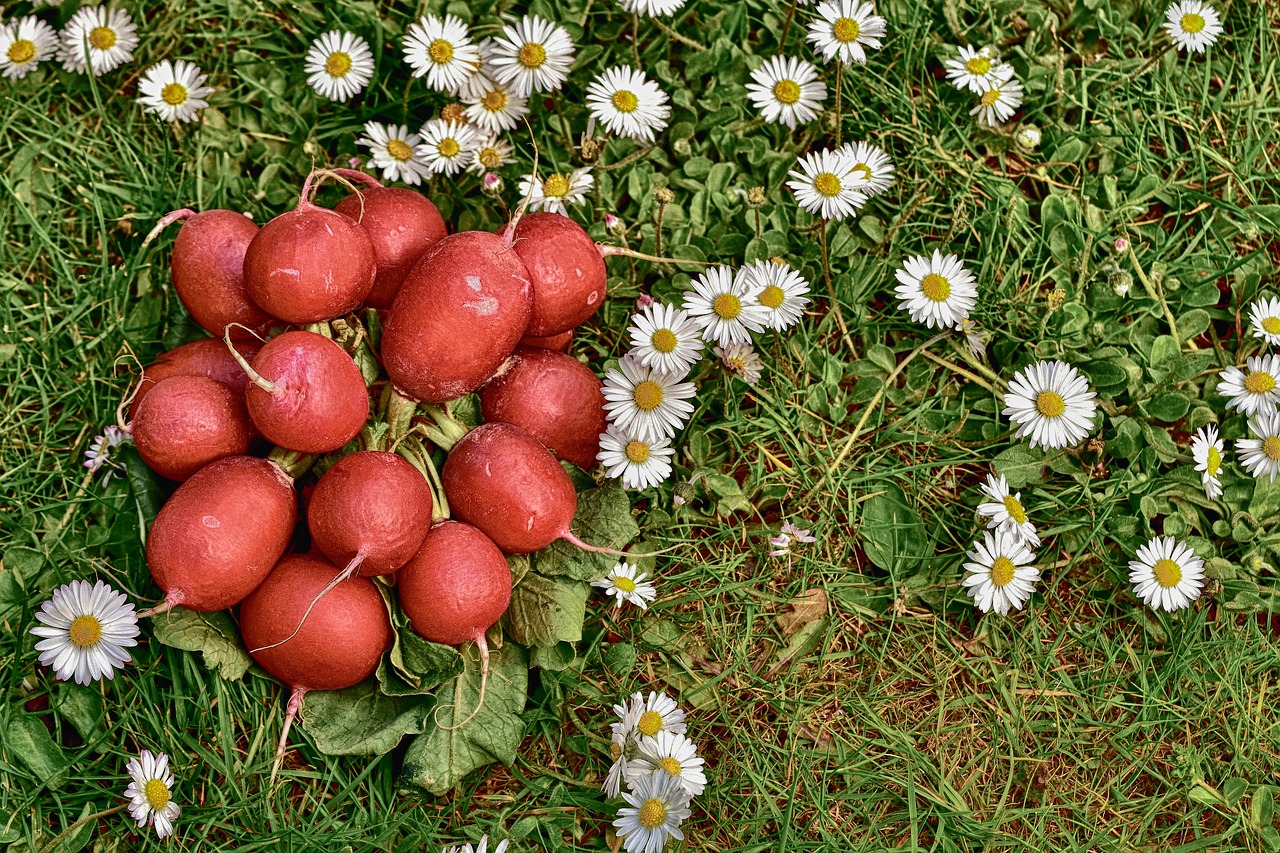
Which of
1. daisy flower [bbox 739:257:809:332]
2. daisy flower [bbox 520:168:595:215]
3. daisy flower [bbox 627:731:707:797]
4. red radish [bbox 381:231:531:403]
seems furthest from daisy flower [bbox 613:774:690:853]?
daisy flower [bbox 520:168:595:215]

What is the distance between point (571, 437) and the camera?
9.40 feet

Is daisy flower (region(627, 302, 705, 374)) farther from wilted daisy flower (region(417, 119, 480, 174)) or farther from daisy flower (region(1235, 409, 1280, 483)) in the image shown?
daisy flower (region(1235, 409, 1280, 483))

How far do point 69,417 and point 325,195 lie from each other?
100 cm

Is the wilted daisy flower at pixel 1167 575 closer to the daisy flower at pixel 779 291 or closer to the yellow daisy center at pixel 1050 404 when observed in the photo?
the yellow daisy center at pixel 1050 404

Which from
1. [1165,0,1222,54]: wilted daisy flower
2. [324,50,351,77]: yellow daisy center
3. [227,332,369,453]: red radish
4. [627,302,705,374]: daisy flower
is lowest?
[227,332,369,453]: red radish

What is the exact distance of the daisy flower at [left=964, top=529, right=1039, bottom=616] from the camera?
9.71 ft

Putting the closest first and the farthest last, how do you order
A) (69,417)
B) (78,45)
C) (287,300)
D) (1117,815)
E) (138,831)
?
(287,300), (138,831), (1117,815), (69,417), (78,45)

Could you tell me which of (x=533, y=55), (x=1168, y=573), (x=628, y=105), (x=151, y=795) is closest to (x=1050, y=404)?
(x=1168, y=573)

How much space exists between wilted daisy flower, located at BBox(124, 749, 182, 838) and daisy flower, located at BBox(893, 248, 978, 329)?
7.81ft

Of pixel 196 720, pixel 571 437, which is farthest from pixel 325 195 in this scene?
pixel 196 720

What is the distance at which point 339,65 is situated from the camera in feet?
11.0

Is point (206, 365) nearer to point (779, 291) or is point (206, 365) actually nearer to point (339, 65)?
point (339, 65)

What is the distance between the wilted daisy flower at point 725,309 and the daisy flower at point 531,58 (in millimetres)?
844

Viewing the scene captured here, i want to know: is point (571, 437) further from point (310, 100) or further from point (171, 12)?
point (171, 12)
